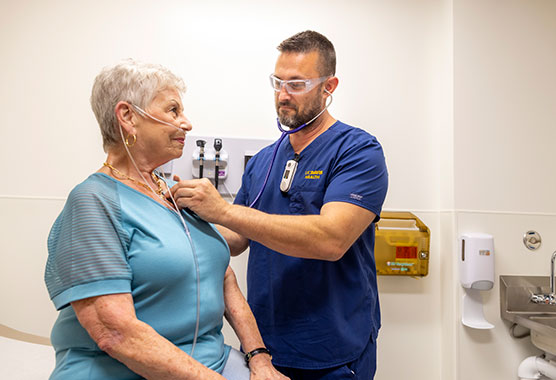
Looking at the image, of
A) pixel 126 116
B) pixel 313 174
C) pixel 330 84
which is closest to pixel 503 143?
pixel 330 84

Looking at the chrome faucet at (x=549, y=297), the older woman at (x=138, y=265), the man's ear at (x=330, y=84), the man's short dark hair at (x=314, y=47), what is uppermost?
the man's short dark hair at (x=314, y=47)

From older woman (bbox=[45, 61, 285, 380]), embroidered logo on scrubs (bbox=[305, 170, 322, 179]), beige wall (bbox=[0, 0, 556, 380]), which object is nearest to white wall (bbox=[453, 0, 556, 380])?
beige wall (bbox=[0, 0, 556, 380])

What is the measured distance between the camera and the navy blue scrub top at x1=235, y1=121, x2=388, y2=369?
124 cm

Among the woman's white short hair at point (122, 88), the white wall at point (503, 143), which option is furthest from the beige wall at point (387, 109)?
the woman's white short hair at point (122, 88)

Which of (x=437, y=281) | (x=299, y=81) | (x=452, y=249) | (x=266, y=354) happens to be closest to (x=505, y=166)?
(x=452, y=249)

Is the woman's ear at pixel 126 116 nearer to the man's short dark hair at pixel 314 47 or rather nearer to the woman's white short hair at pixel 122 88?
the woman's white short hair at pixel 122 88

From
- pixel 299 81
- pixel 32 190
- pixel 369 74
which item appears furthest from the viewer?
pixel 369 74

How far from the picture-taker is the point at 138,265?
858mm

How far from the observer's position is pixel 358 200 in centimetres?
120

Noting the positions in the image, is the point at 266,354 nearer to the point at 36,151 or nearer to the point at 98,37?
the point at 36,151

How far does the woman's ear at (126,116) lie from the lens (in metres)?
0.99

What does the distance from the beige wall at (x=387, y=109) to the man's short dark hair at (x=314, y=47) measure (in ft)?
1.47

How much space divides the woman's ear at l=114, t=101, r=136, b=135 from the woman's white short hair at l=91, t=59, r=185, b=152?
1cm

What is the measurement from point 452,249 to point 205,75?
136cm
